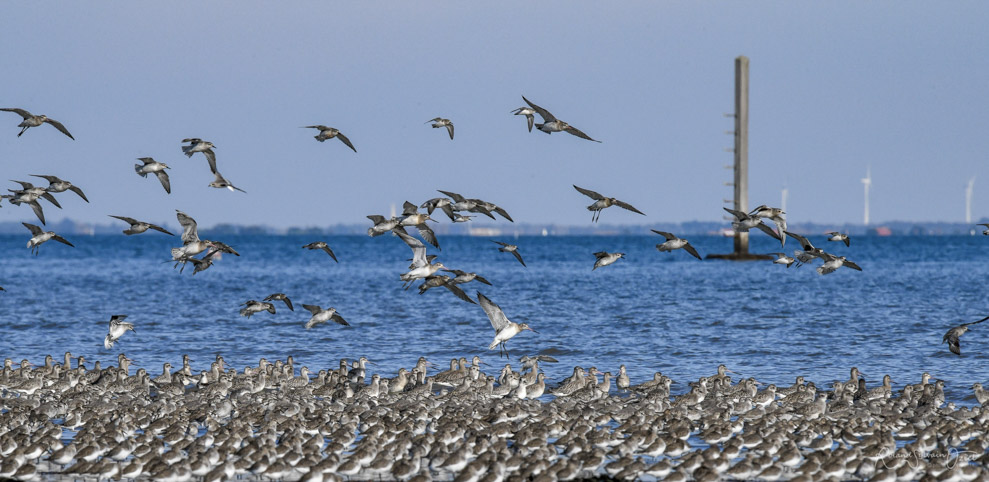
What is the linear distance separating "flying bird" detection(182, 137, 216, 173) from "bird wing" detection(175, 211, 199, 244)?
4.23 ft

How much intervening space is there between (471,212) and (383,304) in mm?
33943

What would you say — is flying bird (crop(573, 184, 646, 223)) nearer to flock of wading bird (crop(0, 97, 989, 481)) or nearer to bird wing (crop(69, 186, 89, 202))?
flock of wading bird (crop(0, 97, 989, 481))

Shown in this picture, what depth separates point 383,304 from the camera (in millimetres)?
57844

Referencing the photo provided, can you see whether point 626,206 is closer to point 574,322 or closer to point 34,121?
point 34,121

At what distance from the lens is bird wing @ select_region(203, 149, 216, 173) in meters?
24.9

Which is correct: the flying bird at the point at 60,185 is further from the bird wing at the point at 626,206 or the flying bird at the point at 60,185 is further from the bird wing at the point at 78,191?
the bird wing at the point at 626,206

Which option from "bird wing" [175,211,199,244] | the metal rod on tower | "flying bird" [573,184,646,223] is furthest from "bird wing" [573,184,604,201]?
the metal rod on tower

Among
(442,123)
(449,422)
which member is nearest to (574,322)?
(442,123)

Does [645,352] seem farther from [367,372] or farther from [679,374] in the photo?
[367,372]

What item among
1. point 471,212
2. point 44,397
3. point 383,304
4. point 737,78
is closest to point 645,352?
point 471,212

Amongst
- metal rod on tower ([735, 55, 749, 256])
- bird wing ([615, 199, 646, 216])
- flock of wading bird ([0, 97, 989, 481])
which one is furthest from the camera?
metal rod on tower ([735, 55, 749, 256])

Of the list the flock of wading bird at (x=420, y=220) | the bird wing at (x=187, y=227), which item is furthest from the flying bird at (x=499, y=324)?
the bird wing at (x=187, y=227)

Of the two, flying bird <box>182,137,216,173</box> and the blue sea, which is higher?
flying bird <box>182,137,216,173</box>

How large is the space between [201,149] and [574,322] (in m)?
24.6
